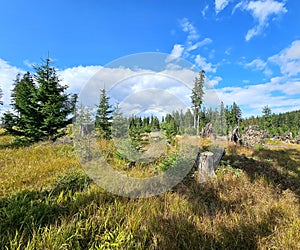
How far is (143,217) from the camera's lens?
3.05 meters

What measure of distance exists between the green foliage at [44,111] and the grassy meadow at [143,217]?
7393 mm

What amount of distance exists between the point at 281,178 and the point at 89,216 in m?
6.27

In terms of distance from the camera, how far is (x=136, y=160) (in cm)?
638

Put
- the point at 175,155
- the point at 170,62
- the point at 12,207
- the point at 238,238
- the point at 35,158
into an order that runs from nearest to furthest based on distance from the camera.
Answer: the point at 238,238
the point at 12,207
the point at 170,62
the point at 175,155
the point at 35,158

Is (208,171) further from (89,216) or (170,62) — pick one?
(89,216)

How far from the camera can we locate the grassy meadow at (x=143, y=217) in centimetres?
244

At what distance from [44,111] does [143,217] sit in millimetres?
→ 10581

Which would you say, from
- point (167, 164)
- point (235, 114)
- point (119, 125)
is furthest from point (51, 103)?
point (235, 114)

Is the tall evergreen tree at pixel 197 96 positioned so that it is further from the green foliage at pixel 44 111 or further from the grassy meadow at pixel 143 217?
the green foliage at pixel 44 111

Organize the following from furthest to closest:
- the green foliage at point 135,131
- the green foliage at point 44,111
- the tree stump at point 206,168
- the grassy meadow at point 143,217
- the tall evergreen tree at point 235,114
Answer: the tall evergreen tree at point 235,114 → the green foliage at point 44,111 → the green foliage at point 135,131 → the tree stump at point 206,168 → the grassy meadow at point 143,217

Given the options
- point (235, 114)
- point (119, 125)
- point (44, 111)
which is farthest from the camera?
point (235, 114)

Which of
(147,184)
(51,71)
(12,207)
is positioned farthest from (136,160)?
(51,71)

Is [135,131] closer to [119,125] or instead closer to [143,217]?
[119,125]

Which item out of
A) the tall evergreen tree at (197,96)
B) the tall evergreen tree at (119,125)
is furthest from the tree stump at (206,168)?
the tall evergreen tree at (119,125)
